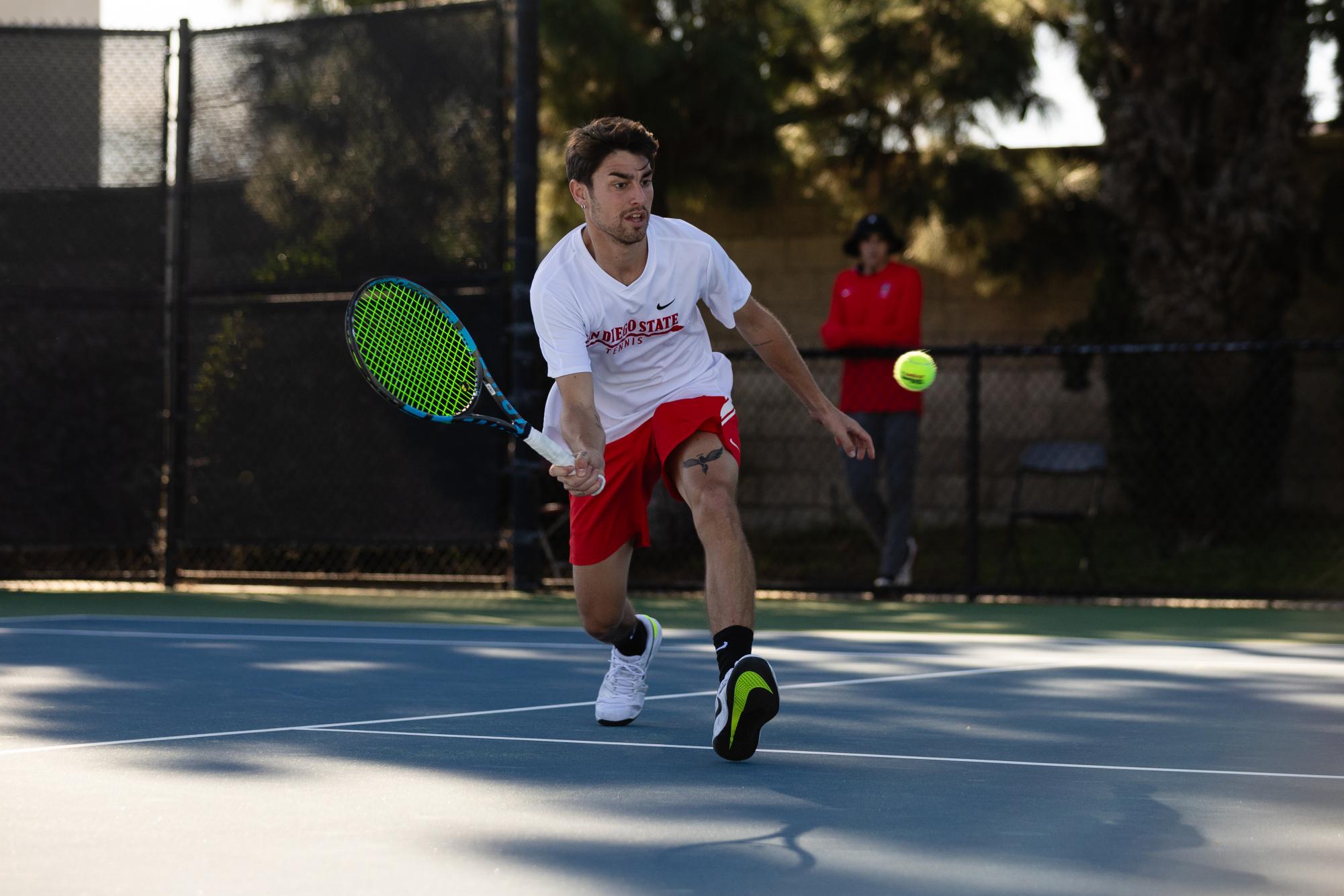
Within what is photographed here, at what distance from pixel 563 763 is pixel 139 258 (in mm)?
6343

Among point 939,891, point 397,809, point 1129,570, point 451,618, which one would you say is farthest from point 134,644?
point 1129,570

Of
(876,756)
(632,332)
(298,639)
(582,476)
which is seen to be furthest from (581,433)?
(298,639)

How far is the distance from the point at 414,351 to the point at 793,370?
1.04m

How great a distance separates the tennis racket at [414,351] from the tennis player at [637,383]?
0.75ft

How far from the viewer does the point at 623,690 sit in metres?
4.86

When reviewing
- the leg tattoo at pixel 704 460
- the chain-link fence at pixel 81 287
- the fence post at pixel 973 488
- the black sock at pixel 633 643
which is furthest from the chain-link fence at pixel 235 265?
the leg tattoo at pixel 704 460

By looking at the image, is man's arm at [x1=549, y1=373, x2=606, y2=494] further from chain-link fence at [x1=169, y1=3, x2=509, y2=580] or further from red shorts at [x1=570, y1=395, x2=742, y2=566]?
chain-link fence at [x1=169, y1=3, x2=509, y2=580]

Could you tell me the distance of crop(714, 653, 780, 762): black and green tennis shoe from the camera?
4.08 m

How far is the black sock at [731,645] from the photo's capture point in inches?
170

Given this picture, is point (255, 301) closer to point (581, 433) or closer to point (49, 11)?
point (581, 433)

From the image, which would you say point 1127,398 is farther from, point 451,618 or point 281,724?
point 281,724

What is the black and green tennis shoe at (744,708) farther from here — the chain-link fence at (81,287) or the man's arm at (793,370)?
the chain-link fence at (81,287)

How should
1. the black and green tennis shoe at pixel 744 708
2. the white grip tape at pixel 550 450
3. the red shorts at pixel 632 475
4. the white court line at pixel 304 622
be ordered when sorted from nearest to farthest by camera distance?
1. the white grip tape at pixel 550 450
2. the black and green tennis shoe at pixel 744 708
3. the red shorts at pixel 632 475
4. the white court line at pixel 304 622

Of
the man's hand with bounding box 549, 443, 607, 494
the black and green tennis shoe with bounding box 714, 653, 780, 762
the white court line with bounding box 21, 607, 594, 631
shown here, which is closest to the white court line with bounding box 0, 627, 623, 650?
the white court line with bounding box 21, 607, 594, 631
